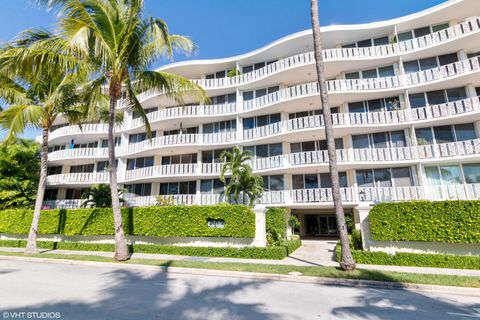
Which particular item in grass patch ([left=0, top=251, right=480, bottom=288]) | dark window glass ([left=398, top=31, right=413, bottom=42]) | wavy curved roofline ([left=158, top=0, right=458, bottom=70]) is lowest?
grass patch ([left=0, top=251, right=480, bottom=288])

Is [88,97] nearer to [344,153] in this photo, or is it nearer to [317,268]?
[317,268]

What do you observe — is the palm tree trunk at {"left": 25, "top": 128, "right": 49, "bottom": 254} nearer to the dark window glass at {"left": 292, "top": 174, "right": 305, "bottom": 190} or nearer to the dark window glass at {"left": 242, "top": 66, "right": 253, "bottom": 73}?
the dark window glass at {"left": 242, "top": 66, "right": 253, "bottom": 73}

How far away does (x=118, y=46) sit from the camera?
1242 centimetres

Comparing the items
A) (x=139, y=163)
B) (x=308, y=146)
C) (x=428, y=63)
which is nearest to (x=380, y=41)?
(x=428, y=63)

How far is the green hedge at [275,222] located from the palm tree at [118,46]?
8299 millimetres

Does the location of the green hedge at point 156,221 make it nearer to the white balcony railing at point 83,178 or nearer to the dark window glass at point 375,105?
the white balcony railing at point 83,178

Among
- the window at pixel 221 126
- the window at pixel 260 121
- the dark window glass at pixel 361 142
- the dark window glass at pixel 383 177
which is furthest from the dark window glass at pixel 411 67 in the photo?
the window at pixel 221 126

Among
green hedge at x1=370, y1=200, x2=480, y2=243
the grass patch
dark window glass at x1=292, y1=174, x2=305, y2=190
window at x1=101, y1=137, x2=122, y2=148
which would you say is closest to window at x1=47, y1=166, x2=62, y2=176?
window at x1=101, y1=137, x2=122, y2=148

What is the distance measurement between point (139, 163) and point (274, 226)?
Result: 1726 centimetres

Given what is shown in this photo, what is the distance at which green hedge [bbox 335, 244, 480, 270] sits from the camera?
1038 cm

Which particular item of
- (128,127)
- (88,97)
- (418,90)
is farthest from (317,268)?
(128,127)

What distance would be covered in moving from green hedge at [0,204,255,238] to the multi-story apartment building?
Result: 19.1 ft

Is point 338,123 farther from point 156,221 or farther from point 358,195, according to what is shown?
point 156,221

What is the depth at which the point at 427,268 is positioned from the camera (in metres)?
10.7
